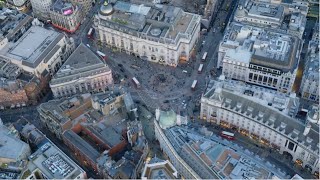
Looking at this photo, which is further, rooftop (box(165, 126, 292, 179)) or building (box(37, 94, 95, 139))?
building (box(37, 94, 95, 139))

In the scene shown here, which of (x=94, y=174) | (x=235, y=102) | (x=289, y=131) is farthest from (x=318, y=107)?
(x=94, y=174)

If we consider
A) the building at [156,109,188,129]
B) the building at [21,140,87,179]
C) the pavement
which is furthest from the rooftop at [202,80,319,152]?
the building at [21,140,87,179]

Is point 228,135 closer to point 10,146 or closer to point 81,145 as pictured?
point 81,145

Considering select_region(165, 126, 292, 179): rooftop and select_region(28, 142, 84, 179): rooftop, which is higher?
select_region(165, 126, 292, 179): rooftop

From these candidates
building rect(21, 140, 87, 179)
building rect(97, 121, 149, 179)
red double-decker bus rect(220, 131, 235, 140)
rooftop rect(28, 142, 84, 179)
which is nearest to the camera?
rooftop rect(28, 142, 84, 179)

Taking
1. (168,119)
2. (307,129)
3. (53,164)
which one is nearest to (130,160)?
(168,119)

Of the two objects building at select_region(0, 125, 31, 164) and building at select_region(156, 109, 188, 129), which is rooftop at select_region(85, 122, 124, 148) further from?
building at select_region(0, 125, 31, 164)

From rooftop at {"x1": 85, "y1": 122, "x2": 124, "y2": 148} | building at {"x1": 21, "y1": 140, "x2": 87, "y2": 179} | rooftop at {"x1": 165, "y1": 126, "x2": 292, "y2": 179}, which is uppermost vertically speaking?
rooftop at {"x1": 165, "y1": 126, "x2": 292, "y2": 179}

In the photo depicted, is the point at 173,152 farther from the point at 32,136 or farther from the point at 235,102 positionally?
the point at 32,136
